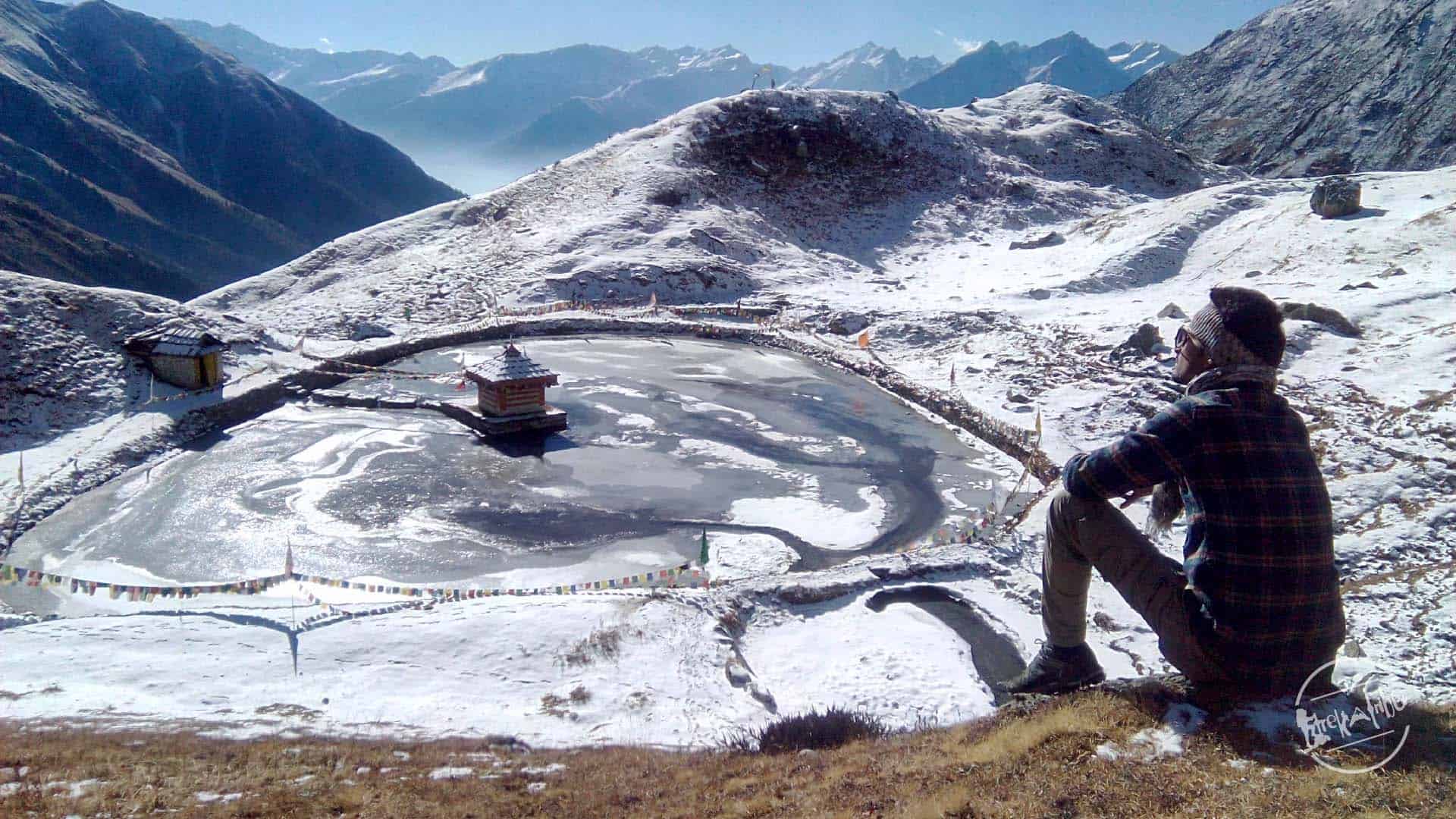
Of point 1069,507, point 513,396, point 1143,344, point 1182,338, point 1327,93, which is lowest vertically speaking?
point 513,396

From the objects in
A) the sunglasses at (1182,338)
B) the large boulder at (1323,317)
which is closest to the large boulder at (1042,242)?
the large boulder at (1323,317)

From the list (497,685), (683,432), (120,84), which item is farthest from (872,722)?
(120,84)

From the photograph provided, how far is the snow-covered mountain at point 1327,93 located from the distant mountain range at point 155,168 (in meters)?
136

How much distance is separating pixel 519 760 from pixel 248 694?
391 centimetres

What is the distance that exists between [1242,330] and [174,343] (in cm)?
2540

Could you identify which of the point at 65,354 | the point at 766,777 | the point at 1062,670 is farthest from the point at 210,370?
the point at 1062,670

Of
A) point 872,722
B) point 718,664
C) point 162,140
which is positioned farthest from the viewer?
point 162,140

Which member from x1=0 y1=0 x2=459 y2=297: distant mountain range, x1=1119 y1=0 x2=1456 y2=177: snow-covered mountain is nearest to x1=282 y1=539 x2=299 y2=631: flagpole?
x1=1119 y1=0 x2=1456 y2=177: snow-covered mountain

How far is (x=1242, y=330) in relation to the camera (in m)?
5.12

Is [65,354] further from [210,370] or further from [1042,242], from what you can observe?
[1042,242]

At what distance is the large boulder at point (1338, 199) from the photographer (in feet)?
119

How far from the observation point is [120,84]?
7244 inches

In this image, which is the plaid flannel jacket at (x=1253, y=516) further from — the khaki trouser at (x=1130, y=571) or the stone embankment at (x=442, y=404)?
the stone embankment at (x=442, y=404)

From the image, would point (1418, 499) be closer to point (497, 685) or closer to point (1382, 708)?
point (1382, 708)
